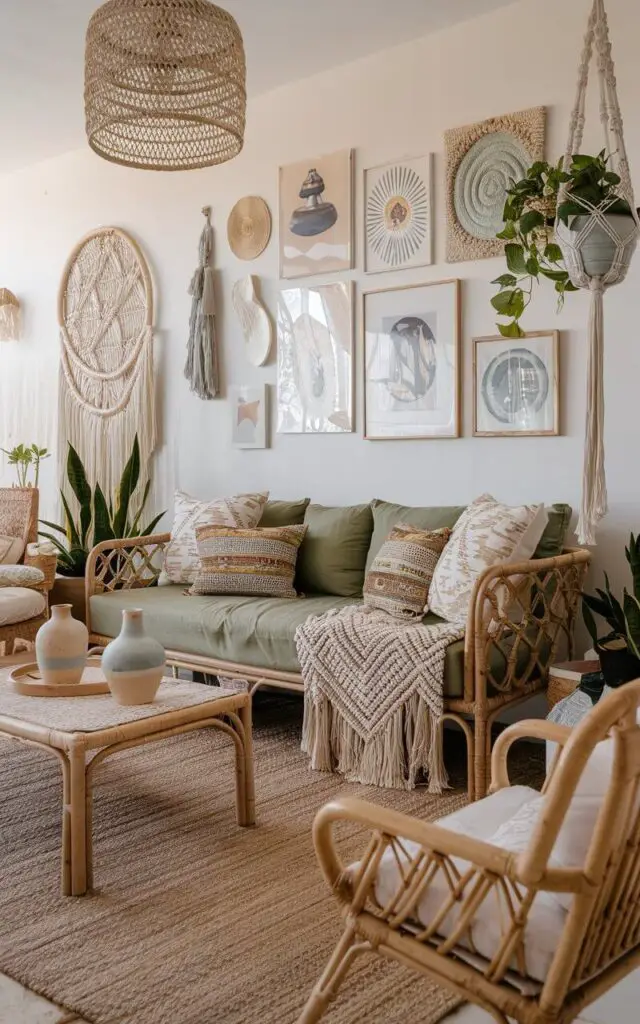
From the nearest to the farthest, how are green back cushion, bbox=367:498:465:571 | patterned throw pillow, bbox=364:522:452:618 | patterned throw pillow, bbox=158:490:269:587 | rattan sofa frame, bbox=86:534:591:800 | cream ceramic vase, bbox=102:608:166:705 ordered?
cream ceramic vase, bbox=102:608:166:705
rattan sofa frame, bbox=86:534:591:800
patterned throw pillow, bbox=364:522:452:618
green back cushion, bbox=367:498:465:571
patterned throw pillow, bbox=158:490:269:587

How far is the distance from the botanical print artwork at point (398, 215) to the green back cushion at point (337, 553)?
1079 mm

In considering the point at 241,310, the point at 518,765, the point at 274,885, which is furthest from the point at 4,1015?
the point at 241,310

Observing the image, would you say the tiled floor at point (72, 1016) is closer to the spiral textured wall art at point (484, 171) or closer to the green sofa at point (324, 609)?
the green sofa at point (324, 609)

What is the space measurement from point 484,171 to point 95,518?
7.97 ft

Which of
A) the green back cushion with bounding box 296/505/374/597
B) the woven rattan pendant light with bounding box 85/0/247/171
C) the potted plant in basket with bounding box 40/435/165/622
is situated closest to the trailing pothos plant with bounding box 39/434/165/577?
the potted plant in basket with bounding box 40/435/165/622

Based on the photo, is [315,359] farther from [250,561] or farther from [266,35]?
[266,35]

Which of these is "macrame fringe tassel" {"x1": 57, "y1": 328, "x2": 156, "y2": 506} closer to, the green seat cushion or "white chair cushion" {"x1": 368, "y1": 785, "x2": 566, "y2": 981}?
the green seat cushion

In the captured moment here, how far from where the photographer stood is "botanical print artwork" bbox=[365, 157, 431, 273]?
13.0 ft

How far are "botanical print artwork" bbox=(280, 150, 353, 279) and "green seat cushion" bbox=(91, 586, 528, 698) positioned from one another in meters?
1.55

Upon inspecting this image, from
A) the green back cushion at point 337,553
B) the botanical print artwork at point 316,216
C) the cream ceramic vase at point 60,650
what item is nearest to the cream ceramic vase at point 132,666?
the cream ceramic vase at point 60,650

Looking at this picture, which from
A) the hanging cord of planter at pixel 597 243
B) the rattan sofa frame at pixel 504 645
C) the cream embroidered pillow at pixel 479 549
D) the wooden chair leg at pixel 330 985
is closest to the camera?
the wooden chair leg at pixel 330 985

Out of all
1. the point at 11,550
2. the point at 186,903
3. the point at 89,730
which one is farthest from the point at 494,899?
the point at 11,550

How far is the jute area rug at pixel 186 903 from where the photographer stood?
1863 mm

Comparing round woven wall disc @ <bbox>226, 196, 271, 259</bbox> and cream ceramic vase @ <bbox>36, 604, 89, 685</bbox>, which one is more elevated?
round woven wall disc @ <bbox>226, 196, 271, 259</bbox>
